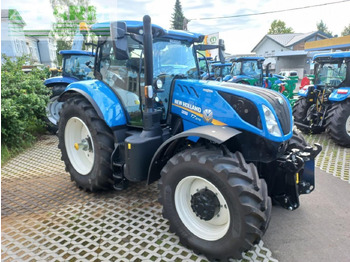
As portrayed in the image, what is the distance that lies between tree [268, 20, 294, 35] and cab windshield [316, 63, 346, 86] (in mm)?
56991

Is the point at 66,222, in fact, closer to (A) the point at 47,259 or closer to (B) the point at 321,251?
(A) the point at 47,259

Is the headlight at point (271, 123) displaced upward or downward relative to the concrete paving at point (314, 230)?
upward

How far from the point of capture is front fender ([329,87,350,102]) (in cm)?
547

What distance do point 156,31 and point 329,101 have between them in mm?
4945

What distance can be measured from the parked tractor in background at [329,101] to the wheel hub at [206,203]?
4.21 meters

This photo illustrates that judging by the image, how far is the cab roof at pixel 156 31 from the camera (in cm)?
272

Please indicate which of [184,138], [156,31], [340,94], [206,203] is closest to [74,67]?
[156,31]

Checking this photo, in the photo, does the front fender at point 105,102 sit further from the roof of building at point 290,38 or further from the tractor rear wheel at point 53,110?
the roof of building at point 290,38

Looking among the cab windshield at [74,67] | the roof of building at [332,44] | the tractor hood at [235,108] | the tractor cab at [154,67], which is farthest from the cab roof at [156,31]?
the roof of building at [332,44]

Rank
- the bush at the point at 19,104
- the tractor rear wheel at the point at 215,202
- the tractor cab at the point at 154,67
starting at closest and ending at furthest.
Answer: the tractor rear wheel at the point at 215,202 < the tractor cab at the point at 154,67 < the bush at the point at 19,104

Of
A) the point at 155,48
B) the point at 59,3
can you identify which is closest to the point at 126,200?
the point at 155,48

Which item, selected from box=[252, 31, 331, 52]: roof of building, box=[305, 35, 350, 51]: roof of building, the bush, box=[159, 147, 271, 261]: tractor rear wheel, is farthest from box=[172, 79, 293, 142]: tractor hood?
box=[252, 31, 331, 52]: roof of building

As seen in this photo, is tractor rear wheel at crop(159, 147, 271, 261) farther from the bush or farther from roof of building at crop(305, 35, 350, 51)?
roof of building at crop(305, 35, 350, 51)

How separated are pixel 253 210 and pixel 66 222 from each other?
6.94 feet
